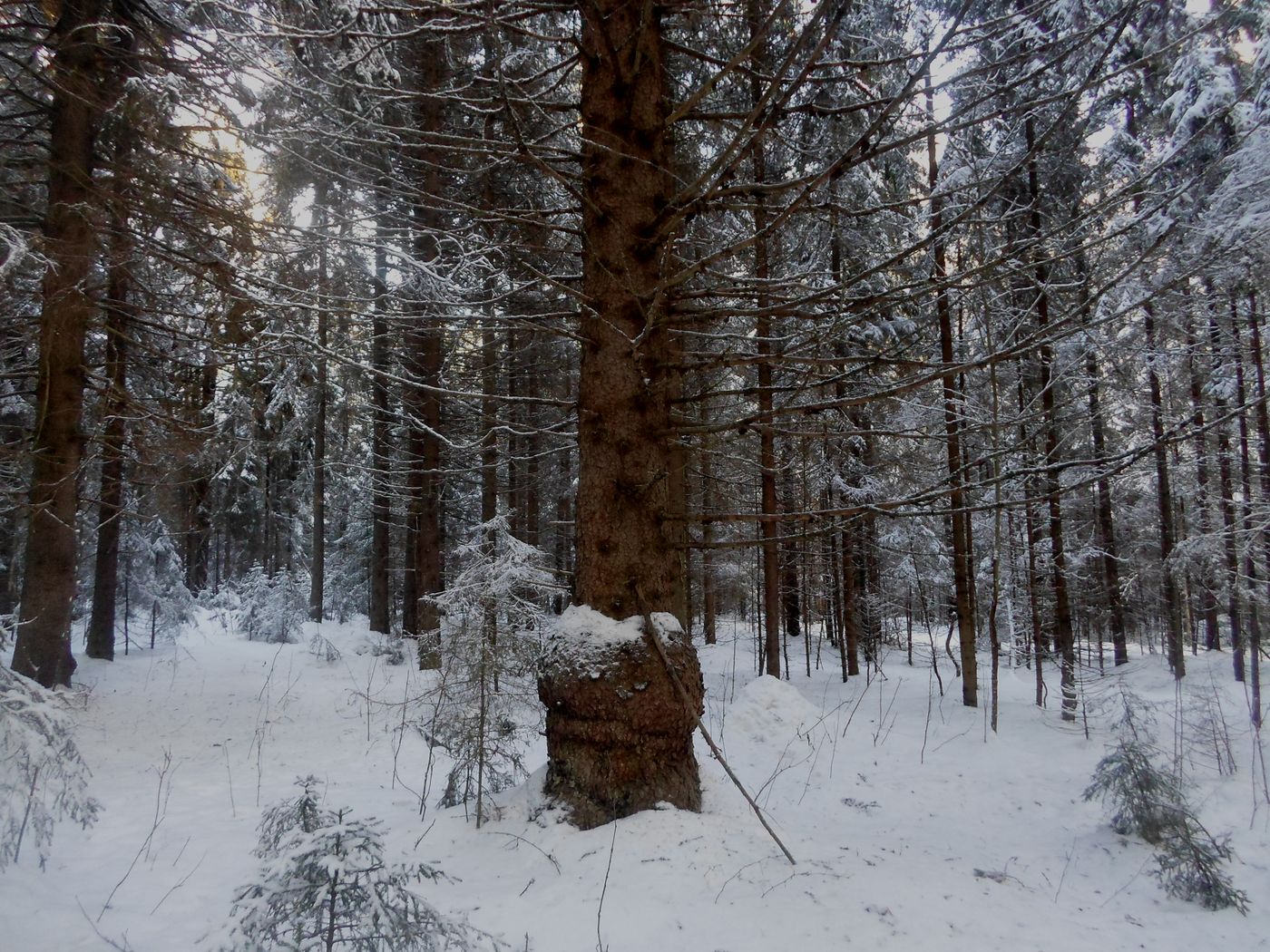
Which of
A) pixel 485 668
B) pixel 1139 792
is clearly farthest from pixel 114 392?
pixel 1139 792

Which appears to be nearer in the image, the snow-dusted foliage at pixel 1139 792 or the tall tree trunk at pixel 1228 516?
the snow-dusted foliage at pixel 1139 792

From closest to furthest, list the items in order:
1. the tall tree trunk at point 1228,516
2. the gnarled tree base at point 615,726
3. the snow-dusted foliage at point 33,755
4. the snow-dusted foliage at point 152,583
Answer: the snow-dusted foliage at point 33,755, the gnarled tree base at point 615,726, the tall tree trunk at point 1228,516, the snow-dusted foliage at point 152,583

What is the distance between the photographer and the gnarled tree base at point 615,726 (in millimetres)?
3260

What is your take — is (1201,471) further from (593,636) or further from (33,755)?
(33,755)

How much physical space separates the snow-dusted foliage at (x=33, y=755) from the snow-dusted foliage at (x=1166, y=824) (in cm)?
515

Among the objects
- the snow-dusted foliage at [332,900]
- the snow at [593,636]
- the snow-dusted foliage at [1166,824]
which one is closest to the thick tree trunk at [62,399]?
the snow at [593,636]

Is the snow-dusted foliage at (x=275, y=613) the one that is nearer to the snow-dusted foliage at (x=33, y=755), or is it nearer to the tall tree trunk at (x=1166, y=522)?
the snow-dusted foliage at (x=33, y=755)

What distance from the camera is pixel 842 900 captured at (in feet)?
9.02

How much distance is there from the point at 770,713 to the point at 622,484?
205 inches

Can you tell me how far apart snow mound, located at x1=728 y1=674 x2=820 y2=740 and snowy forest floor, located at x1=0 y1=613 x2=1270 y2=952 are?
1.3 inches

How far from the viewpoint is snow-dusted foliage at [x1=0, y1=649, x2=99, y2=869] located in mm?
2285

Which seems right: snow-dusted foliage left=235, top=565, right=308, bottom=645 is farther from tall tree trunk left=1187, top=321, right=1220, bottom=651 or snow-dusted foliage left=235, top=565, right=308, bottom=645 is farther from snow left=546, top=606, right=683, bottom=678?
tall tree trunk left=1187, top=321, right=1220, bottom=651

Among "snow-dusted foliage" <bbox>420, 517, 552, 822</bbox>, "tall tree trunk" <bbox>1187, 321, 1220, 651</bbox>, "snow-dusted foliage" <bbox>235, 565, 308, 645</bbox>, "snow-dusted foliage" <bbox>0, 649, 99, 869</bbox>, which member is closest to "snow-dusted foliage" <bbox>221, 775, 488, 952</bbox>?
"snow-dusted foliage" <bbox>0, 649, 99, 869</bbox>

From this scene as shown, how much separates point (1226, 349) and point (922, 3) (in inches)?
340
